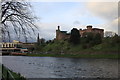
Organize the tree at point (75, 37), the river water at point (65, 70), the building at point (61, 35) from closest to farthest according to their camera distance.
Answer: the river water at point (65, 70) → the tree at point (75, 37) → the building at point (61, 35)

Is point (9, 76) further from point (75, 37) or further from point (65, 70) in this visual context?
point (75, 37)

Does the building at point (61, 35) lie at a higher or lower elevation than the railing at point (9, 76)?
higher

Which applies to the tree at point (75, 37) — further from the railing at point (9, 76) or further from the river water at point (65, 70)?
the railing at point (9, 76)

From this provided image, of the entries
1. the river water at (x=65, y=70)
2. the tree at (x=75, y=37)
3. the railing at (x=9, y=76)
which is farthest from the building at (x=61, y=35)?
the railing at (x=9, y=76)

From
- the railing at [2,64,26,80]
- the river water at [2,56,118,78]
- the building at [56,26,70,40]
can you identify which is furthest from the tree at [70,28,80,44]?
the railing at [2,64,26,80]

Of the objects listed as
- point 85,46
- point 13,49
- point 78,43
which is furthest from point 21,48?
point 85,46

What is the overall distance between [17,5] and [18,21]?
4.30ft

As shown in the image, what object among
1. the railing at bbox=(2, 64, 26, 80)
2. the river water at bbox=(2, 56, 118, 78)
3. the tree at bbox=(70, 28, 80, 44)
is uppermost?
the tree at bbox=(70, 28, 80, 44)

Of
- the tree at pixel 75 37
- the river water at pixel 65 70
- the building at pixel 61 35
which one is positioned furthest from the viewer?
the building at pixel 61 35

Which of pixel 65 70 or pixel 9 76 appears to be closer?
pixel 9 76

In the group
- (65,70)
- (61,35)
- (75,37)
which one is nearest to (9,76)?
(65,70)

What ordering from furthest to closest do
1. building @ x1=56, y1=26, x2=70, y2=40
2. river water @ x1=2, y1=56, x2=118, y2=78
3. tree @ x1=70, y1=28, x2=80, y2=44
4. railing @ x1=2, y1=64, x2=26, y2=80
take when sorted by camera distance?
building @ x1=56, y1=26, x2=70, y2=40 < tree @ x1=70, y1=28, x2=80, y2=44 < river water @ x1=2, y1=56, x2=118, y2=78 < railing @ x1=2, y1=64, x2=26, y2=80

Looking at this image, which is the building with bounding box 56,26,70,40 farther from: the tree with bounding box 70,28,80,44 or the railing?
the railing

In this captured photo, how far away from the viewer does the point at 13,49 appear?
486 ft
